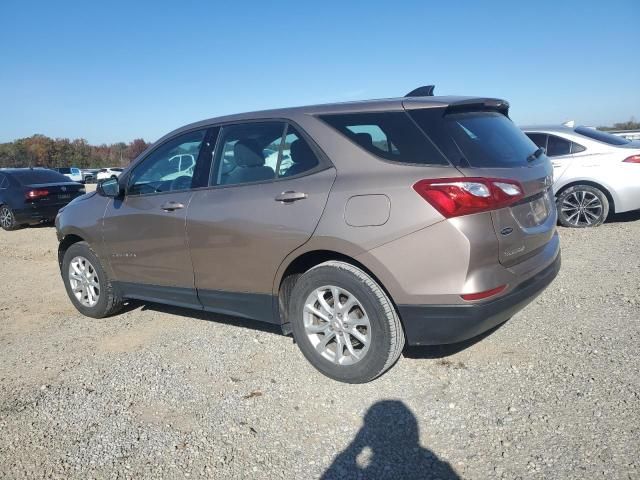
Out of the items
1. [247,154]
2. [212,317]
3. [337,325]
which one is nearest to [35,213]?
[212,317]

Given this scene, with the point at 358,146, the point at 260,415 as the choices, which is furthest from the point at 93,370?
the point at 358,146

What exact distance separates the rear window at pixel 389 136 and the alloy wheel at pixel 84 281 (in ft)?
9.73

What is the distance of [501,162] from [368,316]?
124cm

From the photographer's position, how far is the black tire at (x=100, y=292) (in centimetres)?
482

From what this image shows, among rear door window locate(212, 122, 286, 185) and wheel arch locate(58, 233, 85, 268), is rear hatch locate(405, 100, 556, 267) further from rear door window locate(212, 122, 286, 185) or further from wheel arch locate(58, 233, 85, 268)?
wheel arch locate(58, 233, 85, 268)

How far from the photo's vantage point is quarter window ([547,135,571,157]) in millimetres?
7930

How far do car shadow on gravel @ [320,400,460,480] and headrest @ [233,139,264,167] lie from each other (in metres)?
1.93

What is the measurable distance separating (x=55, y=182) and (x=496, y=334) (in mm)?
11339

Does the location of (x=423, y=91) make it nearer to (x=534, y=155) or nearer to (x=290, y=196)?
(x=534, y=155)

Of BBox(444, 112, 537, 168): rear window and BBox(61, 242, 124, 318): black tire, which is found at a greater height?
BBox(444, 112, 537, 168): rear window

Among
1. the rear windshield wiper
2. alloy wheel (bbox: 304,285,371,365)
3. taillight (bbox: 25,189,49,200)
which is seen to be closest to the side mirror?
alloy wheel (bbox: 304,285,371,365)

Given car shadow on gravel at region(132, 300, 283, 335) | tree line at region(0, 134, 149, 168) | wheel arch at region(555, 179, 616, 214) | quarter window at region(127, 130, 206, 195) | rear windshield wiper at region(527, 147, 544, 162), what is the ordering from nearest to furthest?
rear windshield wiper at region(527, 147, 544, 162) → quarter window at region(127, 130, 206, 195) → car shadow on gravel at region(132, 300, 283, 335) → wheel arch at region(555, 179, 616, 214) → tree line at region(0, 134, 149, 168)

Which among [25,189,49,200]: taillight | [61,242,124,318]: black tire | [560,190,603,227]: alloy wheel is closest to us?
[61,242,124,318]: black tire

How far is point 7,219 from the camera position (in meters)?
11.8
